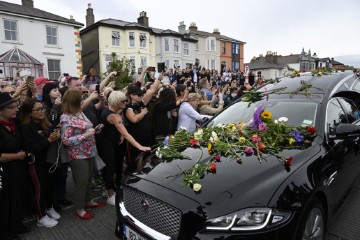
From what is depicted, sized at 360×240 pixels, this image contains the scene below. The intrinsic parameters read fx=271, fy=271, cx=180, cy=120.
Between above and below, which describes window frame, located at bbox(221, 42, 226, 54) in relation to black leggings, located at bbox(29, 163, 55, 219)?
above

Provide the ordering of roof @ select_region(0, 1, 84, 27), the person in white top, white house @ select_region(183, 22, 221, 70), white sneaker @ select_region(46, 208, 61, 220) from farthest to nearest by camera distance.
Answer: white house @ select_region(183, 22, 221, 70), roof @ select_region(0, 1, 84, 27), the person in white top, white sneaker @ select_region(46, 208, 61, 220)

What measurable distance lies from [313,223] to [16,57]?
Result: 2165cm

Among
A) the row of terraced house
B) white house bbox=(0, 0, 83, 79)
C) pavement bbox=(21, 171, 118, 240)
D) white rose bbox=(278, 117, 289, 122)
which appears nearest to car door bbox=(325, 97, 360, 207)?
white rose bbox=(278, 117, 289, 122)

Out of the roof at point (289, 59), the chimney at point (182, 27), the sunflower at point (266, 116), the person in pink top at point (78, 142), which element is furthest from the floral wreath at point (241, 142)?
the roof at point (289, 59)

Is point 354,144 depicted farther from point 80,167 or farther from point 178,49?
point 178,49

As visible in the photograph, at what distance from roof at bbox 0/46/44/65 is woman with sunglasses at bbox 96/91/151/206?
17878 millimetres

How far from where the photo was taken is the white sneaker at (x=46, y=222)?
3.60 metres

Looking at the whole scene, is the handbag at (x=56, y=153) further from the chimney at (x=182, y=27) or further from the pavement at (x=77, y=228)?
the chimney at (x=182, y=27)

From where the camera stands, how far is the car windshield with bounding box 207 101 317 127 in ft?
10.5

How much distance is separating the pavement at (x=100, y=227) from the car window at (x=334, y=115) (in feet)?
3.12

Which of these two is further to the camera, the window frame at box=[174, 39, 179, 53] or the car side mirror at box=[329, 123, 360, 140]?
the window frame at box=[174, 39, 179, 53]

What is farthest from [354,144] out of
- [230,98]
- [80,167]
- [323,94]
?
[230,98]

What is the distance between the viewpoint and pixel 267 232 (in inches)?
77.6

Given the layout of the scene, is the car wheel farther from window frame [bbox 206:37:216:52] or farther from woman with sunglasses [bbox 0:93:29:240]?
window frame [bbox 206:37:216:52]
